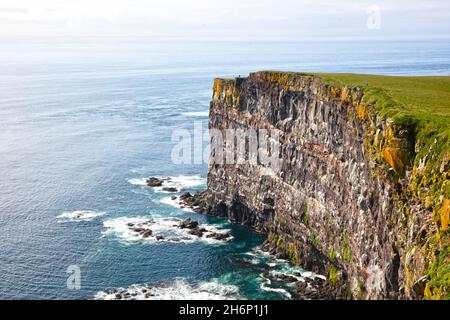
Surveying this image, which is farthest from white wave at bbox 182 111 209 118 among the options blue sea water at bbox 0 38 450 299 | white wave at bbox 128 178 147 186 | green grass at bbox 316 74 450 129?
green grass at bbox 316 74 450 129

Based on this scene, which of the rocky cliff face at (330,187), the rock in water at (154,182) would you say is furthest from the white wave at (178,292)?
the rock in water at (154,182)

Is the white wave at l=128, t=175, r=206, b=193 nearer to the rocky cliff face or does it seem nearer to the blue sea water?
the blue sea water

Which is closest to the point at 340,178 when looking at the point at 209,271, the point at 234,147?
the point at 209,271

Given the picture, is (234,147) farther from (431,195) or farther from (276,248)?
(431,195)

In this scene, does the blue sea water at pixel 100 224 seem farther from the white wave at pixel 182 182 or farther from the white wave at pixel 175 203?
the white wave at pixel 175 203

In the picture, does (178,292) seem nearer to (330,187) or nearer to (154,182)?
(330,187)

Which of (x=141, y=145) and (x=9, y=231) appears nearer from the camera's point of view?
(x=9, y=231)
